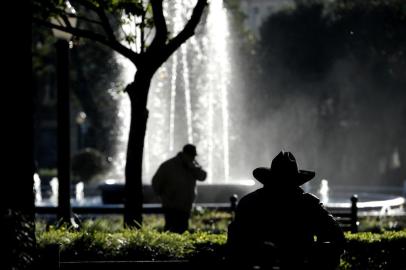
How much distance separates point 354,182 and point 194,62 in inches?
830

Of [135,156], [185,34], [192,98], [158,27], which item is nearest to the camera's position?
[135,156]

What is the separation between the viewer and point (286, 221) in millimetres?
6625

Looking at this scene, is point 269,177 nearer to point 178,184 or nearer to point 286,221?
point 286,221

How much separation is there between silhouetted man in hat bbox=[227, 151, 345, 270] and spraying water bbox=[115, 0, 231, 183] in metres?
28.0

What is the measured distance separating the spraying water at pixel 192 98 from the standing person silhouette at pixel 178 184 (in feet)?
64.6

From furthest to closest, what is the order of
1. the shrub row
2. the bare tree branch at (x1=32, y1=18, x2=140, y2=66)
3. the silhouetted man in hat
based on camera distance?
the bare tree branch at (x1=32, y1=18, x2=140, y2=66), the shrub row, the silhouetted man in hat

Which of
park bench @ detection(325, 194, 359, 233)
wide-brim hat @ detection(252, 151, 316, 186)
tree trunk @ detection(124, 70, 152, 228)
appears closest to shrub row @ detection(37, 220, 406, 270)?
wide-brim hat @ detection(252, 151, 316, 186)

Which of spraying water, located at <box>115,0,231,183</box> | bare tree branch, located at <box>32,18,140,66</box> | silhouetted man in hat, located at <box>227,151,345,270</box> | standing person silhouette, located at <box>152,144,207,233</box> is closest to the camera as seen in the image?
silhouetted man in hat, located at <box>227,151,345,270</box>

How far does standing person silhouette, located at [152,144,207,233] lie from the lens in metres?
14.9

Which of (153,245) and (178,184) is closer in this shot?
(153,245)

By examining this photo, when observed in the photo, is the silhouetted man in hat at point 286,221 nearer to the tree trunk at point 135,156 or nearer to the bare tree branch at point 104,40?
the tree trunk at point 135,156

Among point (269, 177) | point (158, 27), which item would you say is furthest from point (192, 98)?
point (269, 177)

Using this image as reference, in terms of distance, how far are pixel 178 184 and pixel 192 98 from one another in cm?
2858

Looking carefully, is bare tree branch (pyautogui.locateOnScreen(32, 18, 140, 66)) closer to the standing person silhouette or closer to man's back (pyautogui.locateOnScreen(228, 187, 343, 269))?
the standing person silhouette
